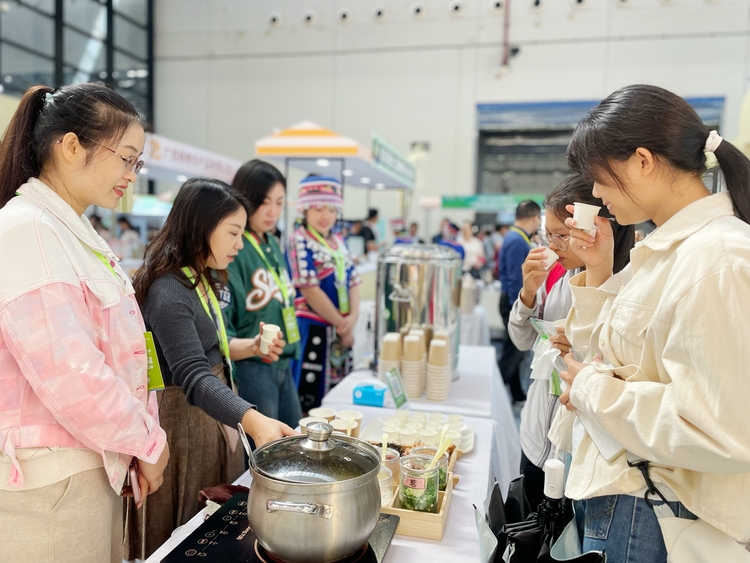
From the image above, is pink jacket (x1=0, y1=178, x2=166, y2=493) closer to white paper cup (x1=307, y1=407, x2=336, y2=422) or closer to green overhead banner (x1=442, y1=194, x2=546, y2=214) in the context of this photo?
white paper cup (x1=307, y1=407, x2=336, y2=422)

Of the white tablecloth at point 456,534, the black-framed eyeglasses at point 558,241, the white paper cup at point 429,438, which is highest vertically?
the black-framed eyeglasses at point 558,241

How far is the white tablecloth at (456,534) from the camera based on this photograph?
109cm

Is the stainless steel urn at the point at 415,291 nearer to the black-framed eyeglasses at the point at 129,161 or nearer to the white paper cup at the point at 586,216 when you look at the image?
the white paper cup at the point at 586,216

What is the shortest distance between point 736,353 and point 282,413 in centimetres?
168

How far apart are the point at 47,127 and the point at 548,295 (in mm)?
1371

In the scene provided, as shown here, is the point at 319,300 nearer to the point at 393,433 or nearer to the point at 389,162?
the point at 393,433

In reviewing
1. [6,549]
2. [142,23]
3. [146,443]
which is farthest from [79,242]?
[142,23]

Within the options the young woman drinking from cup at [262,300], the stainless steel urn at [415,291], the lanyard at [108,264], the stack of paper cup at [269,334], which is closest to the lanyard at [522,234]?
the stainless steel urn at [415,291]

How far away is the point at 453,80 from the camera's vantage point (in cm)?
1059

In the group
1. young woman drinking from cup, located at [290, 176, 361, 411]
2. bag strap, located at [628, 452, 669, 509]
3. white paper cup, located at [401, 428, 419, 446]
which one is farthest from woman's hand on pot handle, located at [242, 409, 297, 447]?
young woman drinking from cup, located at [290, 176, 361, 411]

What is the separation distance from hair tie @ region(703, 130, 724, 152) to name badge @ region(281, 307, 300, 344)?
5.21 feet

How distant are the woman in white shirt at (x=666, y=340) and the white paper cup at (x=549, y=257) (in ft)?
1.70

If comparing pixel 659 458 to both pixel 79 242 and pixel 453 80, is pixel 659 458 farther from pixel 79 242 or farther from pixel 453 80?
pixel 453 80

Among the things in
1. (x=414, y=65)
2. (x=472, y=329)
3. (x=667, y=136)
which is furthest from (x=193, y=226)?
(x=414, y=65)
